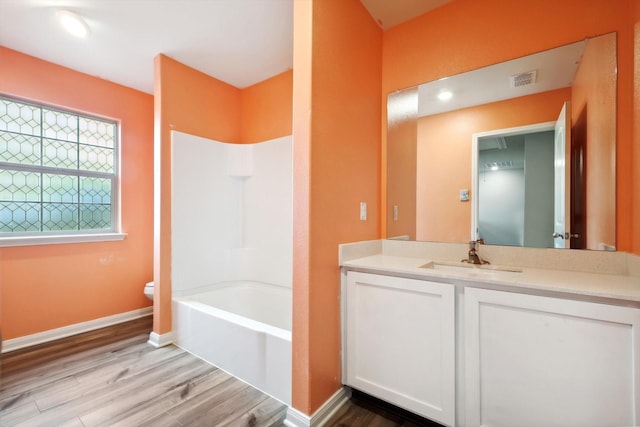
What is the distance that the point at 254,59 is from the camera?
259 centimetres

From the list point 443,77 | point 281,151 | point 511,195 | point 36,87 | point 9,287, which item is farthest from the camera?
point 281,151

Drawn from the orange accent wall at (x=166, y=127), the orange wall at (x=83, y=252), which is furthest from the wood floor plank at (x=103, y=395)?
the orange wall at (x=83, y=252)

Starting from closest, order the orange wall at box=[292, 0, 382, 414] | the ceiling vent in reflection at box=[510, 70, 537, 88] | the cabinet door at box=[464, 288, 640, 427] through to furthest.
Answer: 1. the cabinet door at box=[464, 288, 640, 427]
2. the orange wall at box=[292, 0, 382, 414]
3. the ceiling vent in reflection at box=[510, 70, 537, 88]

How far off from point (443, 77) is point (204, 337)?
2632mm

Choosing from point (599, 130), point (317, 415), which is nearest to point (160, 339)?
point (317, 415)

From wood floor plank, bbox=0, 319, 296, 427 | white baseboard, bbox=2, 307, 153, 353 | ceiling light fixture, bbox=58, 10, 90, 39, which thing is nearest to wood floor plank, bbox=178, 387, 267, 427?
wood floor plank, bbox=0, 319, 296, 427

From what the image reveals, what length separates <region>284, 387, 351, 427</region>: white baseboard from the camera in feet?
4.73

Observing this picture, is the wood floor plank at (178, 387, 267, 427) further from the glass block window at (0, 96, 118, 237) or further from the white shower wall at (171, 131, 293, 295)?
the glass block window at (0, 96, 118, 237)

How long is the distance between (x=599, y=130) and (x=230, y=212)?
9.56 feet

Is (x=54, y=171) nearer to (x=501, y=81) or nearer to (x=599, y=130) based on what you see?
(x=501, y=81)

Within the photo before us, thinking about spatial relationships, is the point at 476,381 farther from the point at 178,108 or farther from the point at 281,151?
the point at 178,108

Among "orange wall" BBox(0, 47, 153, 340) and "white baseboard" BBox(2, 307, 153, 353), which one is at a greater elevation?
"orange wall" BBox(0, 47, 153, 340)

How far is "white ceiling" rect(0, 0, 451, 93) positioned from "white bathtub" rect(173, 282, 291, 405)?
2235 millimetres

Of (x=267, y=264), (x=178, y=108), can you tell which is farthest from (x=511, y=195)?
(x=178, y=108)
